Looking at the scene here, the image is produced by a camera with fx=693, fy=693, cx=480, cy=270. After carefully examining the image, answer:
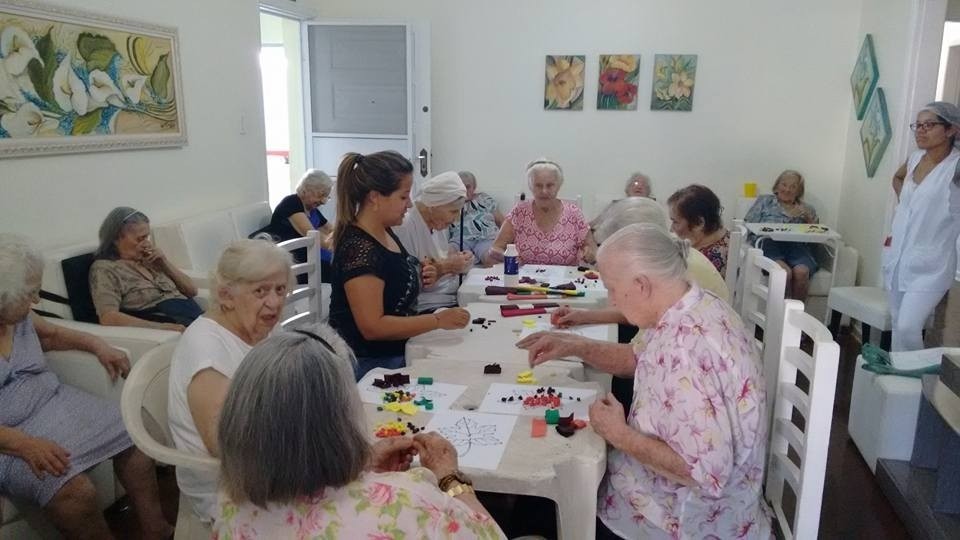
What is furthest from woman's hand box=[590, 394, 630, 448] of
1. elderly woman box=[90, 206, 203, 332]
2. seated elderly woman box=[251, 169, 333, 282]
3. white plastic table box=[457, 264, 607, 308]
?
seated elderly woman box=[251, 169, 333, 282]

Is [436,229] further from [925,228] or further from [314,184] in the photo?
[925,228]

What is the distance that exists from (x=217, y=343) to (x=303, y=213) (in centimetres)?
284

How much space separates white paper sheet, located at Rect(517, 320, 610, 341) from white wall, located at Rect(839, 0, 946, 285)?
288 centimetres

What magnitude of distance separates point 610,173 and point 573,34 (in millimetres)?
1125

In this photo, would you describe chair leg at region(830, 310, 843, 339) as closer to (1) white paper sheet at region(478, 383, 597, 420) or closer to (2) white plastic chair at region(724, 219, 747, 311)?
(2) white plastic chair at region(724, 219, 747, 311)

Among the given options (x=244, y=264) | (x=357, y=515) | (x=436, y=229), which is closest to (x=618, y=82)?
(x=436, y=229)

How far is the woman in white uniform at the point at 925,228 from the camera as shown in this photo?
3.33 m

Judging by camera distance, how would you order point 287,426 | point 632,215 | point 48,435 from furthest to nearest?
point 632,215 < point 48,435 < point 287,426

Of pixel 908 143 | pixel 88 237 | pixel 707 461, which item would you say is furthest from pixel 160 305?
pixel 908 143

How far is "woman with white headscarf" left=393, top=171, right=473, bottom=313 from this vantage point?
2.88 metres

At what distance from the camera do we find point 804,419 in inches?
60.9

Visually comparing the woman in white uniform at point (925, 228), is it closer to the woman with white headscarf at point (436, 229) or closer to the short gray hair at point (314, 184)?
the woman with white headscarf at point (436, 229)

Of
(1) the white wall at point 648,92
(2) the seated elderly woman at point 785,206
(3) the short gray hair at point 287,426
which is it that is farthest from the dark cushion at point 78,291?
(2) the seated elderly woman at point 785,206

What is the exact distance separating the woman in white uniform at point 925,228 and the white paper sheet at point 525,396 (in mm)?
2567
